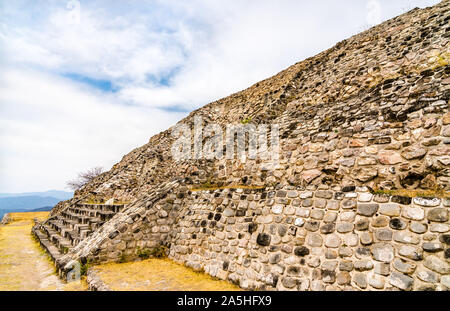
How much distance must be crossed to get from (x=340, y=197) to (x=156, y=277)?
380 cm

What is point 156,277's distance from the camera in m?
5.02

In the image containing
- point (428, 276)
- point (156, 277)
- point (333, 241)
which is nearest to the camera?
point (428, 276)

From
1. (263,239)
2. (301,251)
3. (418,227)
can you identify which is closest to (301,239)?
(301,251)

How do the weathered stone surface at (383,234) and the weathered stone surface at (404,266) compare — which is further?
the weathered stone surface at (383,234)

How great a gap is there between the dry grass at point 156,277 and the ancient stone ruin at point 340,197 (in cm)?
23

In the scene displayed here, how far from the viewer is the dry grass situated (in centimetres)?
446

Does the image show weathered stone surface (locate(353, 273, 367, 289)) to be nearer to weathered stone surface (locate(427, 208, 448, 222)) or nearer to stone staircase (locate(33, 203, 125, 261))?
weathered stone surface (locate(427, 208, 448, 222))

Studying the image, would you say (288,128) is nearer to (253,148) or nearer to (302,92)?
(253,148)

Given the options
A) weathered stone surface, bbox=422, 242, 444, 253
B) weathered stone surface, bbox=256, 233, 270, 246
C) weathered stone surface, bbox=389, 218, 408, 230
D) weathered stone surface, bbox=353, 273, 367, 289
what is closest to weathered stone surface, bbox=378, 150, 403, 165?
weathered stone surface, bbox=389, 218, 408, 230

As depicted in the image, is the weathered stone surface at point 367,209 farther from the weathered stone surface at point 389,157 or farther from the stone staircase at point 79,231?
the stone staircase at point 79,231

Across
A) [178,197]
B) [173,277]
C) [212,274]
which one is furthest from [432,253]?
[178,197]

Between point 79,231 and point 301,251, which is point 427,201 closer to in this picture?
point 301,251

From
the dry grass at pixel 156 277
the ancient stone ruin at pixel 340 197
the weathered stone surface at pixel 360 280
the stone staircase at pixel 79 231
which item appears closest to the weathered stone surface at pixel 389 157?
the ancient stone ruin at pixel 340 197

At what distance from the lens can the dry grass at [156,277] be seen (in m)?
4.46
